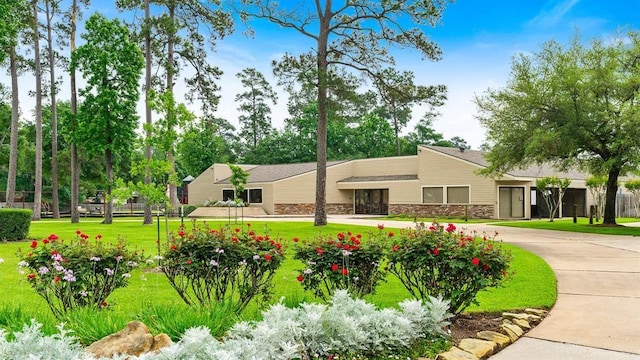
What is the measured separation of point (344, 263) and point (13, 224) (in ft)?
46.6

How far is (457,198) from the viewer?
3162cm

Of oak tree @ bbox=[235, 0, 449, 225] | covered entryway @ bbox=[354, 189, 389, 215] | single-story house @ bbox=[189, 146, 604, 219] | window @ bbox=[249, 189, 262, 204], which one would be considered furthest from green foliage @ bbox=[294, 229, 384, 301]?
window @ bbox=[249, 189, 262, 204]

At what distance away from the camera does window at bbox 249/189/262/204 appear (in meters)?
40.3

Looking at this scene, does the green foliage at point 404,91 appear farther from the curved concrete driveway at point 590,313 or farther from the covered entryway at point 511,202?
the covered entryway at point 511,202

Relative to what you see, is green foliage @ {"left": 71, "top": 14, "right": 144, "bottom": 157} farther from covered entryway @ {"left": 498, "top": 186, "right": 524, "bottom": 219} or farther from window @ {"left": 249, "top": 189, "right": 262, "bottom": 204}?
covered entryway @ {"left": 498, "top": 186, "right": 524, "bottom": 219}

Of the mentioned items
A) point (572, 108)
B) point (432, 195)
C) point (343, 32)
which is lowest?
point (432, 195)

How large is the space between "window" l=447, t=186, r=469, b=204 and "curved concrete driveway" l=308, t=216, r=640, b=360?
18.9 metres

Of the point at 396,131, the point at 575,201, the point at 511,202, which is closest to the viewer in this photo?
the point at 511,202

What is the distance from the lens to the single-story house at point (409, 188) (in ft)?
100

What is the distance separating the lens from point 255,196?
40.8m

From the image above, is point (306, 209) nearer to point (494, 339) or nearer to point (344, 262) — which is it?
point (344, 262)

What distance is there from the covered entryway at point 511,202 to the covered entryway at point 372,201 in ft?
29.6

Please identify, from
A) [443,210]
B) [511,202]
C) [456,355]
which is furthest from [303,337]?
[443,210]

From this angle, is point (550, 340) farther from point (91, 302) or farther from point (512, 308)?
point (91, 302)
